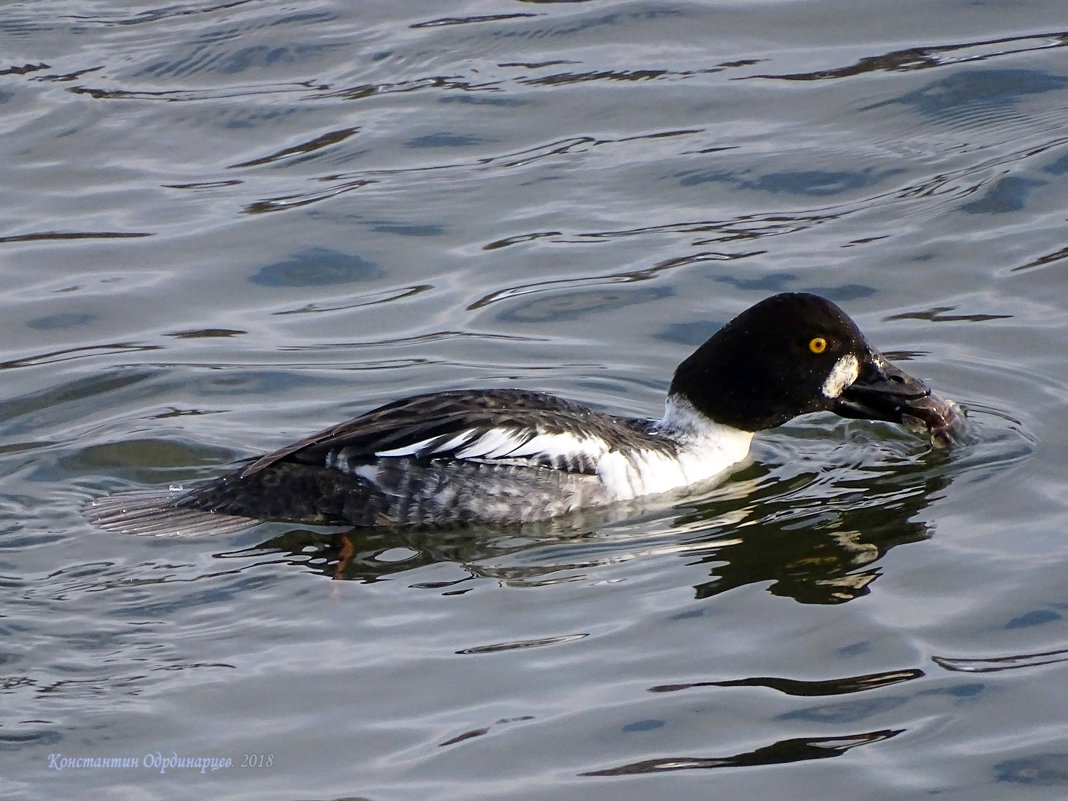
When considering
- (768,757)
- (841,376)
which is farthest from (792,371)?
(768,757)

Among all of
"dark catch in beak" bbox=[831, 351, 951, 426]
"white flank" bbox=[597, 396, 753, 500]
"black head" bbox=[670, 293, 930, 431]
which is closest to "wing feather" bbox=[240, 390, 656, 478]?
"white flank" bbox=[597, 396, 753, 500]

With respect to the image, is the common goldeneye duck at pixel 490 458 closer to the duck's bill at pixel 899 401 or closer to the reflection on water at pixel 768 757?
the duck's bill at pixel 899 401

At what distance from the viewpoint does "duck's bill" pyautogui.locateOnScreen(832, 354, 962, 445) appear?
29.2ft

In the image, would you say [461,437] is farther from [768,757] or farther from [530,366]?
[768,757]

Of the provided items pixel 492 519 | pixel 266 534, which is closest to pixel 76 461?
pixel 266 534

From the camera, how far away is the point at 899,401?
29.3 feet

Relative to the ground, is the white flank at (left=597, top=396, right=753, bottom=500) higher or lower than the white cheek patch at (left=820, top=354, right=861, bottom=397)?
lower

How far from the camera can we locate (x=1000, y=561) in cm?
758

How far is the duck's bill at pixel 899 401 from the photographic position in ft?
29.2

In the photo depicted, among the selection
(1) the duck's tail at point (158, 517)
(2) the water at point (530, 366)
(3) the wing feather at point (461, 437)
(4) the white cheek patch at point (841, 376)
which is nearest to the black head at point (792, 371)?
(4) the white cheek patch at point (841, 376)

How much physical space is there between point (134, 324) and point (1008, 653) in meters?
6.37

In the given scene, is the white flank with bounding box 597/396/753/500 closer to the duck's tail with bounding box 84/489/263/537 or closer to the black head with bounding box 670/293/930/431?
the black head with bounding box 670/293/930/431

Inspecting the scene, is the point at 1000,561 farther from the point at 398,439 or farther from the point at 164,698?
the point at 164,698

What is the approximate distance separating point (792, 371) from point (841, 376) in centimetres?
26
